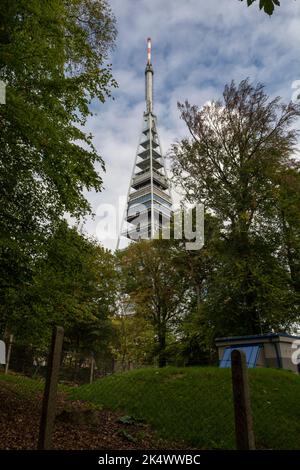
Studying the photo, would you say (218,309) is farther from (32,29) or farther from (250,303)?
(32,29)

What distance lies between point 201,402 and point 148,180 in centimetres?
9728

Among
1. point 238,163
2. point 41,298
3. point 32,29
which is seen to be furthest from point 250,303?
point 32,29

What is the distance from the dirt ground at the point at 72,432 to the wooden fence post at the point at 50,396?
189cm

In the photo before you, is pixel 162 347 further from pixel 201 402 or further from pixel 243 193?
pixel 201 402

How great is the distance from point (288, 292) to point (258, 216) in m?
4.25

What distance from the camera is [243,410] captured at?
10.8ft

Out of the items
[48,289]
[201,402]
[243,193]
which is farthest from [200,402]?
[243,193]

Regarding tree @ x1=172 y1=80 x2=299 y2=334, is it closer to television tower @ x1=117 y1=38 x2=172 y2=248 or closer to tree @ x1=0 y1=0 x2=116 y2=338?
tree @ x1=0 y1=0 x2=116 y2=338

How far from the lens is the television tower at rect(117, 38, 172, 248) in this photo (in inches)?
3560

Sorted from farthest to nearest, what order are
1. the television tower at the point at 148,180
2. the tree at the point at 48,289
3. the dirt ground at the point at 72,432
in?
the television tower at the point at 148,180
the tree at the point at 48,289
the dirt ground at the point at 72,432

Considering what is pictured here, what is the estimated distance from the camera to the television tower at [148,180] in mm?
90431

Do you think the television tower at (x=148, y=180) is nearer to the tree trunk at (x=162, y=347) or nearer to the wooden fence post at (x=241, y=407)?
the tree trunk at (x=162, y=347)

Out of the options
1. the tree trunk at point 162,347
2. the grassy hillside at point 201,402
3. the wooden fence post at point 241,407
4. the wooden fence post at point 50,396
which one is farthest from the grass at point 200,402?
the tree trunk at point 162,347

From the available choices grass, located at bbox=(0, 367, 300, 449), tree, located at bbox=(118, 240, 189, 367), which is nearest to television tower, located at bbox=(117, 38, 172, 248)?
tree, located at bbox=(118, 240, 189, 367)
